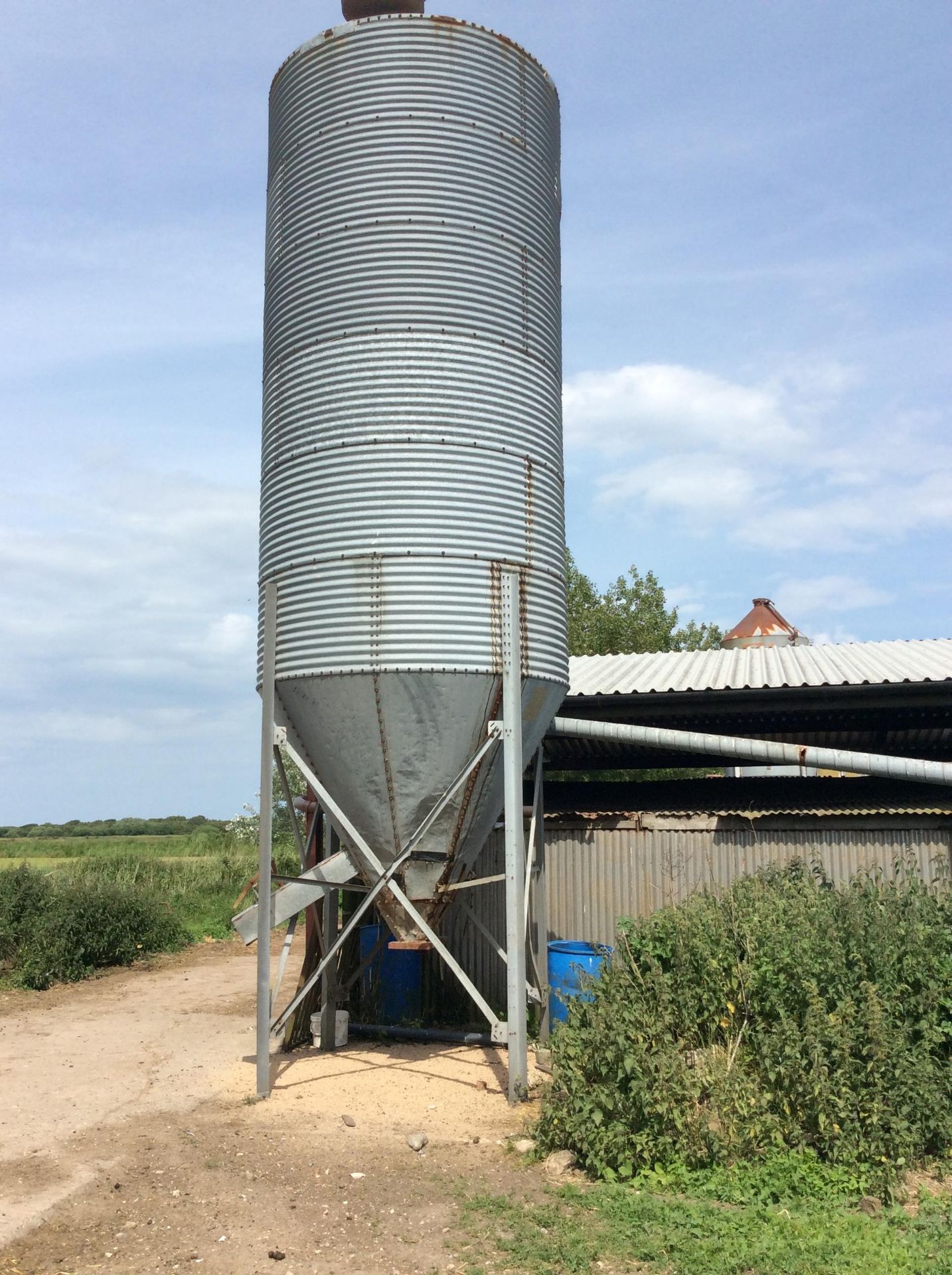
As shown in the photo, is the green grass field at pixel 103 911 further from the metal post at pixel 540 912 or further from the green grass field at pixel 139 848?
→ the metal post at pixel 540 912

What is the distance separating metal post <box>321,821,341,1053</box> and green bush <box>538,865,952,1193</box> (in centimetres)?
301

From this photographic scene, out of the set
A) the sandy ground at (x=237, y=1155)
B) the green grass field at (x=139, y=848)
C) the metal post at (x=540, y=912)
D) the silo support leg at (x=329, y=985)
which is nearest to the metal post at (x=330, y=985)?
the silo support leg at (x=329, y=985)

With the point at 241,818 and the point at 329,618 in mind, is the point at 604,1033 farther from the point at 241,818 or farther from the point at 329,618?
the point at 241,818

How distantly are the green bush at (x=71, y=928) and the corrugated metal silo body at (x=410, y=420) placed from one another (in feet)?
26.2

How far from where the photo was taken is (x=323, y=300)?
8.70 m

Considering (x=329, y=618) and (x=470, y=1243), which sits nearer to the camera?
(x=470, y=1243)

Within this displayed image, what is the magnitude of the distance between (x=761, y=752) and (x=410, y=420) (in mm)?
4620

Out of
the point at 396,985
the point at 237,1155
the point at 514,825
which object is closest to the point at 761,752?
the point at 514,825

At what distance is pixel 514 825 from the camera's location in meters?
8.05

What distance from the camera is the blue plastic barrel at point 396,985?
10.6m

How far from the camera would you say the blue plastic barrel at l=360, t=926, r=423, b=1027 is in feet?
34.8

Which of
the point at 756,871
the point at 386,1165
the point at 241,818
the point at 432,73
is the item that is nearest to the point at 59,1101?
the point at 386,1165

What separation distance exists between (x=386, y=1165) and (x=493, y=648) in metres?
3.65

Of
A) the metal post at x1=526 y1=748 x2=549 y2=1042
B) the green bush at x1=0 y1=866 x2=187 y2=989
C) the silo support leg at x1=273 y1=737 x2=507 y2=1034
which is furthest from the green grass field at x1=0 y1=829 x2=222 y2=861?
the silo support leg at x1=273 y1=737 x2=507 y2=1034
